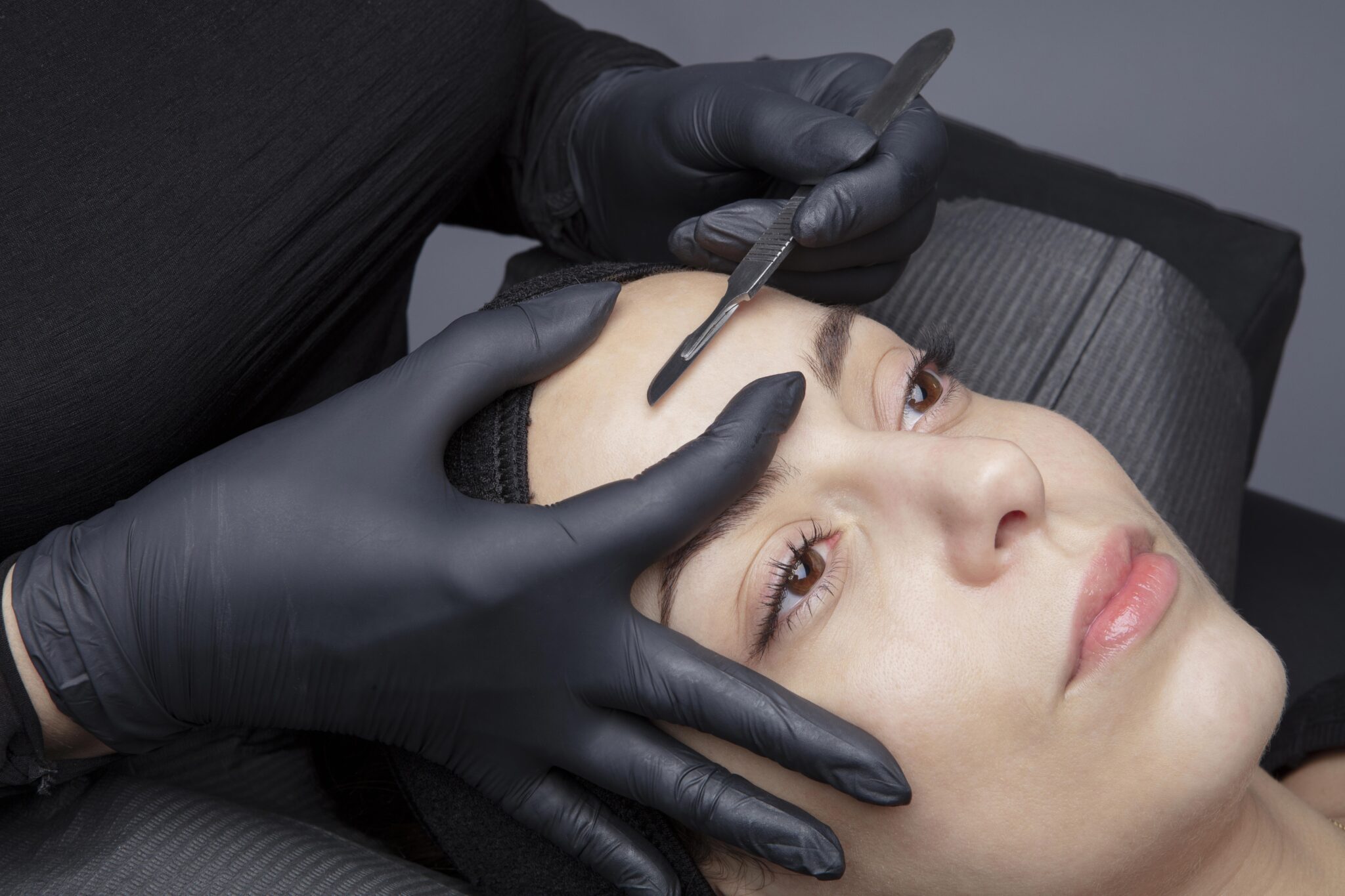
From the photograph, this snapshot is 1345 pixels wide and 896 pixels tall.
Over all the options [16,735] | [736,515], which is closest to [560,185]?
[736,515]

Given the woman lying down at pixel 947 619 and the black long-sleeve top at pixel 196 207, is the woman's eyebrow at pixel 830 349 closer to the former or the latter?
the woman lying down at pixel 947 619

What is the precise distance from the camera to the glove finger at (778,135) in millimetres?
1264

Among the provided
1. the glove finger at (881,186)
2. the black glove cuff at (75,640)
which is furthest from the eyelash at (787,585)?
the black glove cuff at (75,640)

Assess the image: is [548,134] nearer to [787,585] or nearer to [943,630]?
[787,585]

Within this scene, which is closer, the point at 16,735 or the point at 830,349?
the point at 16,735

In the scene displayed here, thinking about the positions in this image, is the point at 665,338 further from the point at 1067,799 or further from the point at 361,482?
the point at 1067,799

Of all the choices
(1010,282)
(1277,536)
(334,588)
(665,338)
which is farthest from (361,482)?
(1277,536)

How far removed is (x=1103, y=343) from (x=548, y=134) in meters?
0.95

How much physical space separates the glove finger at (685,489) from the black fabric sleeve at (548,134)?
782 millimetres

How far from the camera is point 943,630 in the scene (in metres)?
0.96

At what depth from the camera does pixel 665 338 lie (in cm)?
109

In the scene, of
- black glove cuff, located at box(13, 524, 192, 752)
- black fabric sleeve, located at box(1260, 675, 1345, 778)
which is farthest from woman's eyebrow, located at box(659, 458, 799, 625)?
black fabric sleeve, located at box(1260, 675, 1345, 778)

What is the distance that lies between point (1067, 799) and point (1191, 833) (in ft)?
0.52

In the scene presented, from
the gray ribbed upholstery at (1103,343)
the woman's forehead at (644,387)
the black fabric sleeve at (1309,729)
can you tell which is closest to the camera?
the woman's forehead at (644,387)
